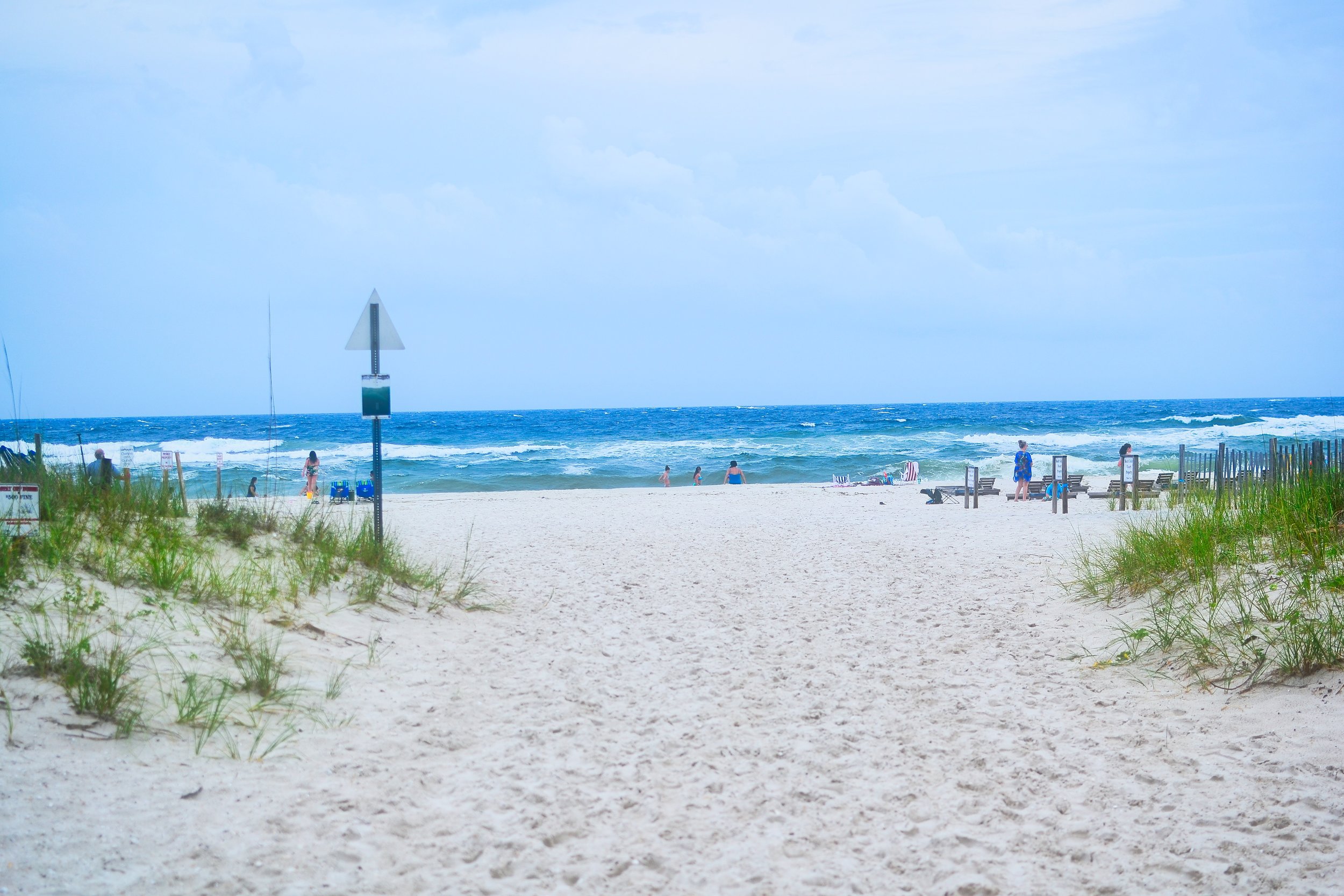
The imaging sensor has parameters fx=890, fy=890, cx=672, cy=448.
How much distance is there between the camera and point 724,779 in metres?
4.27

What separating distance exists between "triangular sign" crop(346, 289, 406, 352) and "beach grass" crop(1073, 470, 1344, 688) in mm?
6793

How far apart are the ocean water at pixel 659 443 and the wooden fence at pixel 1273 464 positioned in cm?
1064

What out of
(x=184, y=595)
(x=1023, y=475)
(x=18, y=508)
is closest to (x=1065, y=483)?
(x=1023, y=475)

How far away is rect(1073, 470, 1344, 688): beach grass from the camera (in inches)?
205

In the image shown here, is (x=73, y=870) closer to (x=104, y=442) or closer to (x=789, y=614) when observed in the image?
(x=789, y=614)

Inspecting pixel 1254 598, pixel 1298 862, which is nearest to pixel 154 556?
pixel 1298 862

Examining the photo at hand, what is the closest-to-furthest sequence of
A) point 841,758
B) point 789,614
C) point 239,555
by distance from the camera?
point 841,758, point 239,555, point 789,614

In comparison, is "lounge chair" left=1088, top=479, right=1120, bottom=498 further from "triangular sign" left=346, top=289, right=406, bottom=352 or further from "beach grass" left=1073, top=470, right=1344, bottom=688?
"triangular sign" left=346, top=289, right=406, bottom=352

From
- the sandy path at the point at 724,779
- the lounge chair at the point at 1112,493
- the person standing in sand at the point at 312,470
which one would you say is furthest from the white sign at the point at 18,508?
the lounge chair at the point at 1112,493

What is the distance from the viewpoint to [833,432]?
5997 centimetres

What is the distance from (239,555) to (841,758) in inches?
200

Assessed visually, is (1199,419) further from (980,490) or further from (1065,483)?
(1065,483)

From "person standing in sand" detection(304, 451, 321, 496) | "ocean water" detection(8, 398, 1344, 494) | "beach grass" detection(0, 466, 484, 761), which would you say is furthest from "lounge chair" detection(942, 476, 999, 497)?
"person standing in sand" detection(304, 451, 321, 496)

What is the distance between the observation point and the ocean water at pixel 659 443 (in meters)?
35.9
